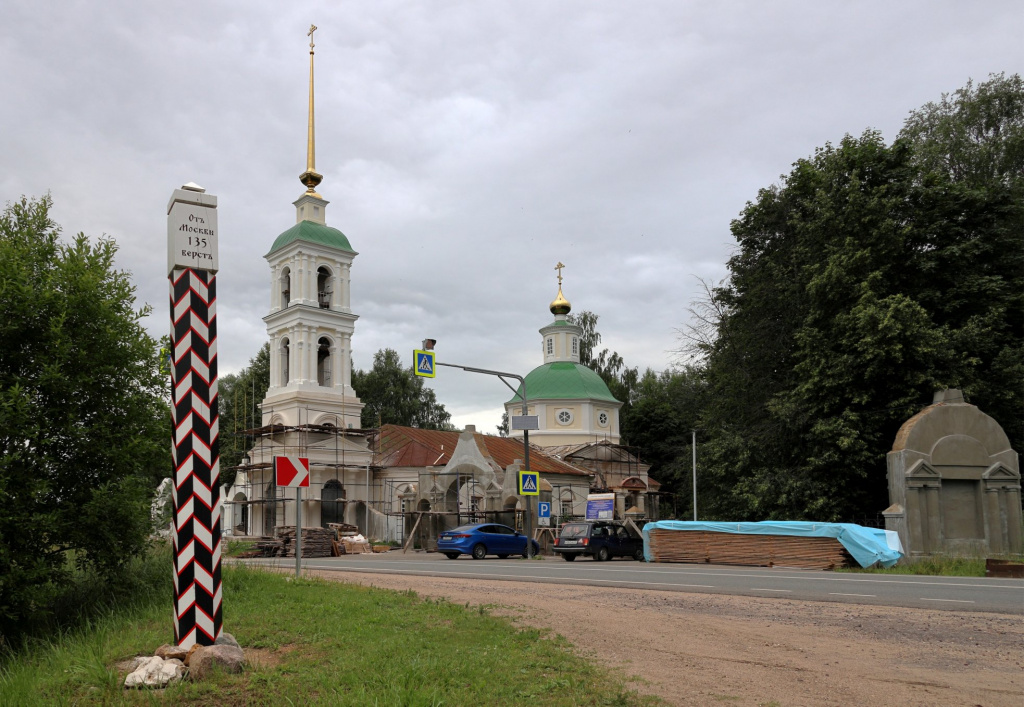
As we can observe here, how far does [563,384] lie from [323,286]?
1865 cm

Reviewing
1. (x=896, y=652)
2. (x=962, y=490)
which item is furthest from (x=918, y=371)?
(x=896, y=652)

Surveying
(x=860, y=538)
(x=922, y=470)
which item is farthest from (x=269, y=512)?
(x=922, y=470)

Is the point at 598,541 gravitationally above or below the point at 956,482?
below

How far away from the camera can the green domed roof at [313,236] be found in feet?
176

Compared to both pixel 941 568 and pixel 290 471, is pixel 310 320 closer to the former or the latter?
pixel 290 471

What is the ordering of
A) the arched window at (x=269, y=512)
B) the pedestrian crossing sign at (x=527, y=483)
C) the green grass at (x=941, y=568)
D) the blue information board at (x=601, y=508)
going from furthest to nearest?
the arched window at (x=269, y=512), the blue information board at (x=601, y=508), the pedestrian crossing sign at (x=527, y=483), the green grass at (x=941, y=568)

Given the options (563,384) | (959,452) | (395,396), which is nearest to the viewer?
(959,452)

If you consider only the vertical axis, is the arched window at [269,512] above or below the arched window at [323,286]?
below

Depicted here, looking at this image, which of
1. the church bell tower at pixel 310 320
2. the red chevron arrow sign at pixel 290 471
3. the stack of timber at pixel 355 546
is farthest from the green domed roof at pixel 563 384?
the red chevron arrow sign at pixel 290 471

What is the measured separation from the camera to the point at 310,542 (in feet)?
108

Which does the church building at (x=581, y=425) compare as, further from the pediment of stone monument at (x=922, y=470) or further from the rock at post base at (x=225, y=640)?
the rock at post base at (x=225, y=640)

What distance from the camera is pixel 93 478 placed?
1155cm

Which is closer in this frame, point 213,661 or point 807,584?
point 213,661

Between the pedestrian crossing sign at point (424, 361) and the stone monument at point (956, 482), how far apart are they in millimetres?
14142
